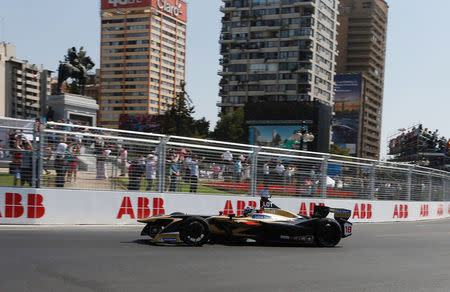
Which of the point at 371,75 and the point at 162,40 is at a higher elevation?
the point at 162,40

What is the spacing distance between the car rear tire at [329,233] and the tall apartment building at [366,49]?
457 ft

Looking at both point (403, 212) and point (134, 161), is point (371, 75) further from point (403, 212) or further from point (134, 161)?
point (134, 161)

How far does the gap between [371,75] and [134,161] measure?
146550mm

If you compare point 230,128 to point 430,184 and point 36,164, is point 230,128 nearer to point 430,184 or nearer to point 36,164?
point 430,184

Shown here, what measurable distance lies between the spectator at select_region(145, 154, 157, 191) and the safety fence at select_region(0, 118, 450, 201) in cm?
3

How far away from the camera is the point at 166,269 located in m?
6.94

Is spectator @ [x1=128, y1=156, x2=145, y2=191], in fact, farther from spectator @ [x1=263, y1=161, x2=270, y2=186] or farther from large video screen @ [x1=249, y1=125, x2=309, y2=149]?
large video screen @ [x1=249, y1=125, x2=309, y2=149]

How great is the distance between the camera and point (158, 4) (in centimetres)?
15388

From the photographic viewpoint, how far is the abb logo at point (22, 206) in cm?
1156

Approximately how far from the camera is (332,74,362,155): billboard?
113875 mm

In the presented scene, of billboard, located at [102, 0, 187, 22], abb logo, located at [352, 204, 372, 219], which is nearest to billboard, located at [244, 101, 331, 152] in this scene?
abb logo, located at [352, 204, 372, 219]

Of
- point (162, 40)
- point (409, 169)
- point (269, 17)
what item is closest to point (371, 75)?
point (269, 17)

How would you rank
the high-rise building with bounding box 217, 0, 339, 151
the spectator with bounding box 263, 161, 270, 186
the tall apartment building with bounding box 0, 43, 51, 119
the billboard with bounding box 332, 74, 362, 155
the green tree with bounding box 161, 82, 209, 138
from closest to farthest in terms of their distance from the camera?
the spectator with bounding box 263, 161, 270, 186, the green tree with bounding box 161, 82, 209, 138, the high-rise building with bounding box 217, 0, 339, 151, the billboard with bounding box 332, 74, 362, 155, the tall apartment building with bounding box 0, 43, 51, 119

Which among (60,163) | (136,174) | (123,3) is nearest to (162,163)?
(136,174)
